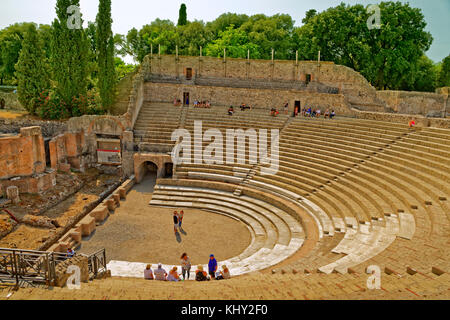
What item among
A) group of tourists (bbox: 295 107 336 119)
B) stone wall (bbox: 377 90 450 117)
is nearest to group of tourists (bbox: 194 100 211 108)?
group of tourists (bbox: 295 107 336 119)

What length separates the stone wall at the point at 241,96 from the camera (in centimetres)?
2427

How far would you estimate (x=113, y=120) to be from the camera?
920 inches

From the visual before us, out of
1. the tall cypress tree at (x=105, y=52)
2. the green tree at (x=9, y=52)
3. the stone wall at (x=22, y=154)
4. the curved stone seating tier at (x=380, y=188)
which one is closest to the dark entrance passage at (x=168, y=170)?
the curved stone seating tier at (x=380, y=188)

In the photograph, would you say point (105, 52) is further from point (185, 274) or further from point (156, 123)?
point (185, 274)

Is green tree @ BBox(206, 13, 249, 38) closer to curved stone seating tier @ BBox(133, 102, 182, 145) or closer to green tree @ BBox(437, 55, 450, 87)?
curved stone seating tier @ BBox(133, 102, 182, 145)

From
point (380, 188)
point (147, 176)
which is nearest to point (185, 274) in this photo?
point (380, 188)

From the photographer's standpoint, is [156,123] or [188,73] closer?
[156,123]

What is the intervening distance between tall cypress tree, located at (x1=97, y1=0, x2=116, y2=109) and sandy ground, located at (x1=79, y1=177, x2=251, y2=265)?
1137 cm

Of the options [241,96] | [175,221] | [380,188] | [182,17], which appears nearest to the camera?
[380,188]

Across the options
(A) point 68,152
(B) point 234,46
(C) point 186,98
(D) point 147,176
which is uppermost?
(B) point 234,46

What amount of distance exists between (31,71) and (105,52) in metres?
5.78

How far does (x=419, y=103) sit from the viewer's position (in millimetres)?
23781

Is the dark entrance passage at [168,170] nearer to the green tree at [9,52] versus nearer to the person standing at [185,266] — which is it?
the person standing at [185,266]
